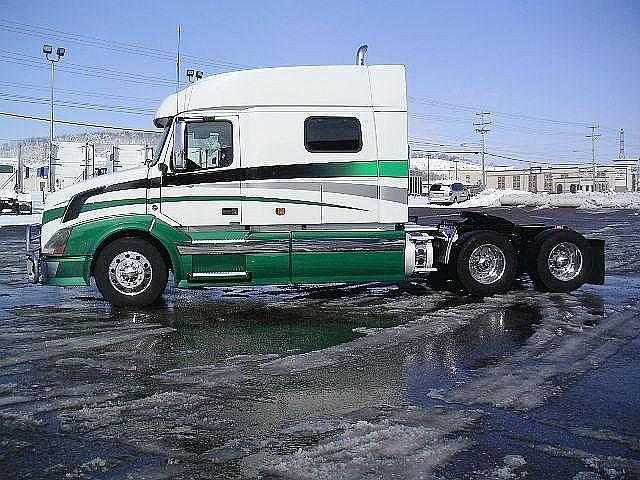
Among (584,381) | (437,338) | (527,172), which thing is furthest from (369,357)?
(527,172)

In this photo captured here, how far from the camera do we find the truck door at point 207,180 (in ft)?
35.6

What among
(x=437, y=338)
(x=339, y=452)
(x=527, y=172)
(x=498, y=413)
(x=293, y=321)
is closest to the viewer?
(x=339, y=452)

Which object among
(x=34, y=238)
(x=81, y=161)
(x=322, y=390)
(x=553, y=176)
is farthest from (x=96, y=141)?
(x=553, y=176)

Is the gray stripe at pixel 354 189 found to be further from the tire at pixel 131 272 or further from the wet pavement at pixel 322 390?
the tire at pixel 131 272

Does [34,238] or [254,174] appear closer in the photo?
[254,174]

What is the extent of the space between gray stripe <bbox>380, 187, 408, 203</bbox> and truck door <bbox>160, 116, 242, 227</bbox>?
214 cm

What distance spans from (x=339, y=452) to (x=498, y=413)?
1.49 meters

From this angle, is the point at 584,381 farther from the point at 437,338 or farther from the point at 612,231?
the point at 612,231

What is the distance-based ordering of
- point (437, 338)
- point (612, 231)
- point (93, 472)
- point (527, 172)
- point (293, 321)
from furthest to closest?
point (527, 172) < point (612, 231) < point (293, 321) < point (437, 338) < point (93, 472)

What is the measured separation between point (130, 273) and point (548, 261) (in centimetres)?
665

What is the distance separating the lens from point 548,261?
12438 millimetres

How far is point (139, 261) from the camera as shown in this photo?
10773 millimetres

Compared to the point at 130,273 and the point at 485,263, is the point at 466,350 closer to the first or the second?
the point at 485,263

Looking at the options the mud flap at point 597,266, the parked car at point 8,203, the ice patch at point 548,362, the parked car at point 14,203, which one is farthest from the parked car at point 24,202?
the ice patch at point 548,362
